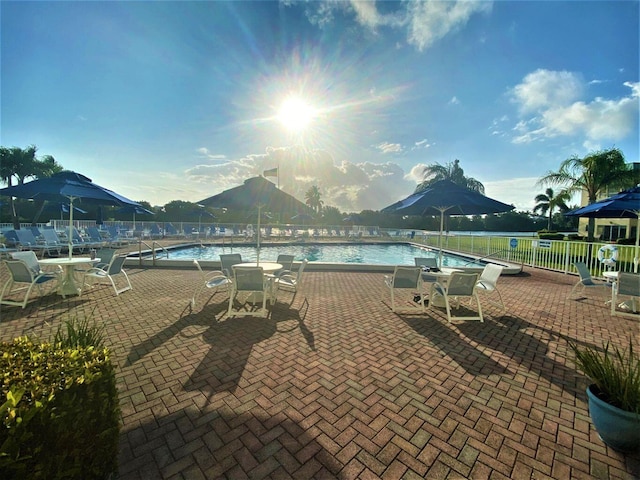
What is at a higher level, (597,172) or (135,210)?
(597,172)

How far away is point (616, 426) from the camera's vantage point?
1.97 metres

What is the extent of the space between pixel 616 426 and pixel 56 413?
3.44 meters

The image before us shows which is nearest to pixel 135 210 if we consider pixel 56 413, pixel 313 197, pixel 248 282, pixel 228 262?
pixel 228 262

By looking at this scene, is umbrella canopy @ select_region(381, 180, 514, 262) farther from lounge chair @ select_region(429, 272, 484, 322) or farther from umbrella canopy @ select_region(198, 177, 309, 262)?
umbrella canopy @ select_region(198, 177, 309, 262)

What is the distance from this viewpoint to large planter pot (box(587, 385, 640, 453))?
192 cm

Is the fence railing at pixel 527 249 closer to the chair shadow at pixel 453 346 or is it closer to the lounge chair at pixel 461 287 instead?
the lounge chair at pixel 461 287

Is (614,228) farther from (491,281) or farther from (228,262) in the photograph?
(228,262)

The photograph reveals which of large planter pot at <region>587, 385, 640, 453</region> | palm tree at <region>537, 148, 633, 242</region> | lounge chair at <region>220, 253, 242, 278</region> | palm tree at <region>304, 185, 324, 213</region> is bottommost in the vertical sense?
large planter pot at <region>587, 385, 640, 453</region>

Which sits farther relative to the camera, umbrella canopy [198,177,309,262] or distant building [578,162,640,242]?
distant building [578,162,640,242]

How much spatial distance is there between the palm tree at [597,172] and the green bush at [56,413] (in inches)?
882

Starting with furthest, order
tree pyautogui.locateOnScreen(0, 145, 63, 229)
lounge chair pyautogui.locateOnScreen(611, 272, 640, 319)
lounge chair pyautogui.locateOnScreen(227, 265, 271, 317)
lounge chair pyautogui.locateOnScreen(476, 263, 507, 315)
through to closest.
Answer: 1. tree pyautogui.locateOnScreen(0, 145, 63, 229)
2. lounge chair pyautogui.locateOnScreen(476, 263, 507, 315)
3. lounge chair pyautogui.locateOnScreen(611, 272, 640, 319)
4. lounge chair pyautogui.locateOnScreen(227, 265, 271, 317)

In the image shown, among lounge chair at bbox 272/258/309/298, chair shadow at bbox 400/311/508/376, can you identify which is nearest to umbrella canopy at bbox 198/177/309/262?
lounge chair at bbox 272/258/309/298

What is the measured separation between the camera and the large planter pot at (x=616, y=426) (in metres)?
1.92

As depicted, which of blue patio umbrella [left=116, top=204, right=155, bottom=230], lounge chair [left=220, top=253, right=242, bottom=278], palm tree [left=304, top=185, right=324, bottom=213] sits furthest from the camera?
palm tree [left=304, top=185, right=324, bottom=213]
